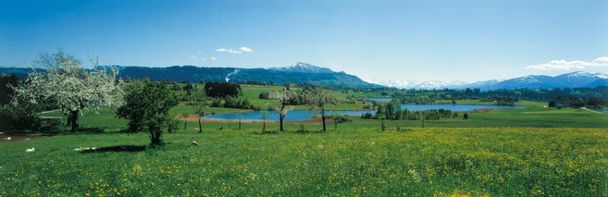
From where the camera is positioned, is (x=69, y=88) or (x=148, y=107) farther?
(x=69, y=88)

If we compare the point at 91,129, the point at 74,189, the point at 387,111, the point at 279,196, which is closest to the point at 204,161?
the point at 74,189

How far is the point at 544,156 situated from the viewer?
2330 centimetres

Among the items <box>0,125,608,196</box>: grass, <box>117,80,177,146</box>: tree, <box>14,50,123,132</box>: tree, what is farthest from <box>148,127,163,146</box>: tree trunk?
<box>14,50,123,132</box>: tree

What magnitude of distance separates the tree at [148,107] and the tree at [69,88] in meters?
31.8

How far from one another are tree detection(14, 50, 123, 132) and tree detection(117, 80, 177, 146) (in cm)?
3177

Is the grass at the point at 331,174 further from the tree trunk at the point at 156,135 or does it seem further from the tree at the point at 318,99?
the tree at the point at 318,99

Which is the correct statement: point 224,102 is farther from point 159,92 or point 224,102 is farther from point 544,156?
point 544,156

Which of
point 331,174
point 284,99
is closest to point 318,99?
point 284,99

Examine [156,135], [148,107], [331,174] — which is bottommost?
[156,135]

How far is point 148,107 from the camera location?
35.2 metres

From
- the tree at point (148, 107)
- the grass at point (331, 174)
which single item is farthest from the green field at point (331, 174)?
the tree at point (148, 107)

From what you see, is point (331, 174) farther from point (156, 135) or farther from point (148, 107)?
point (156, 135)

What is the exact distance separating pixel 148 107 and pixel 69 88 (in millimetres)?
36233

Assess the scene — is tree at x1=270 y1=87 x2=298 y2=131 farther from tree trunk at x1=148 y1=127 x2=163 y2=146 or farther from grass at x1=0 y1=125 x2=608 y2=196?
grass at x1=0 y1=125 x2=608 y2=196
